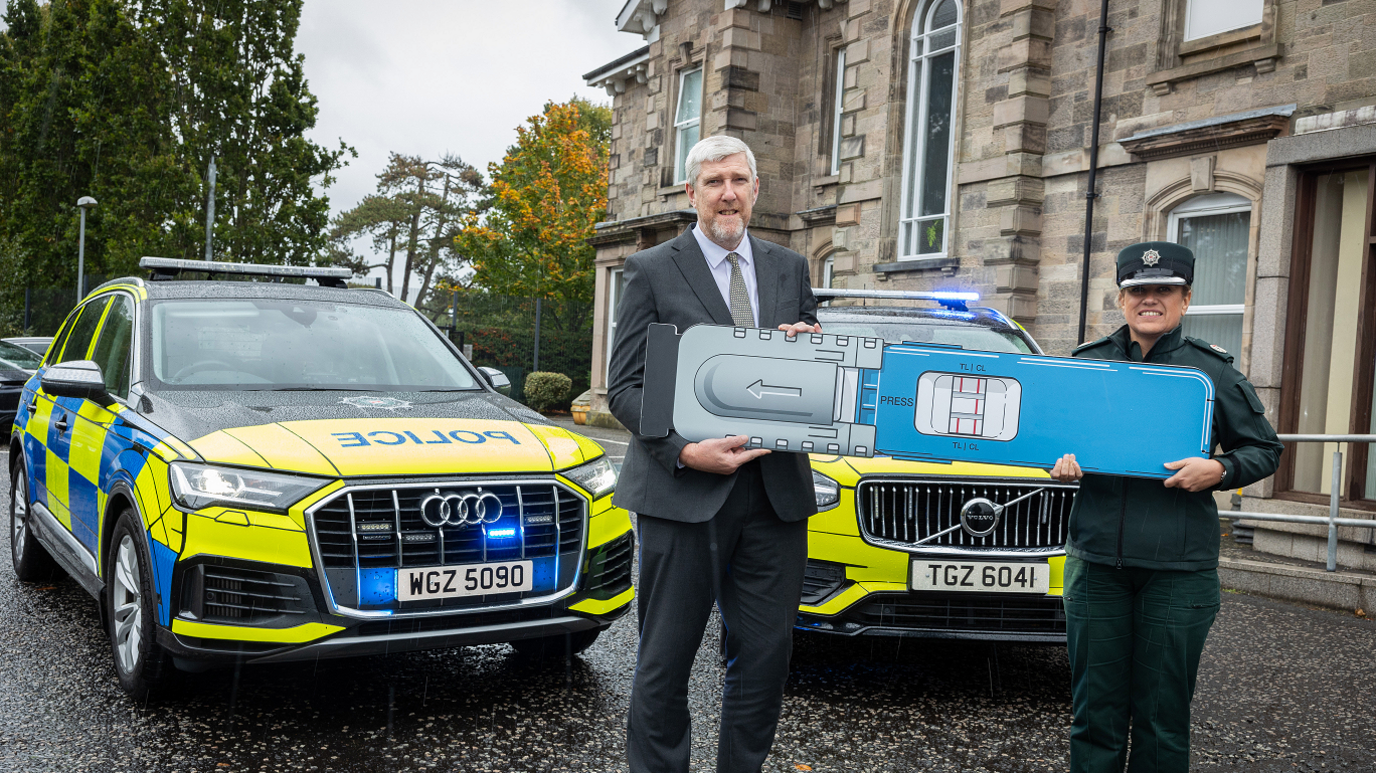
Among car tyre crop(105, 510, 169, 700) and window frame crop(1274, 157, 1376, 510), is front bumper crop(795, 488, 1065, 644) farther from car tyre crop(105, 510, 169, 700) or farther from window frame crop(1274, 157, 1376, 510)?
window frame crop(1274, 157, 1376, 510)

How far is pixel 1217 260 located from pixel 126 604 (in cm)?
1074

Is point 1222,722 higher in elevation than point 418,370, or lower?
lower

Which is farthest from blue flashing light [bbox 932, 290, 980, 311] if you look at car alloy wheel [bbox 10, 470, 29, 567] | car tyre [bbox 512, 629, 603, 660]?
car alloy wheel [bbox 10, 470, 29, 567]

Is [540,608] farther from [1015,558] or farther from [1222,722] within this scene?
[1222,722]

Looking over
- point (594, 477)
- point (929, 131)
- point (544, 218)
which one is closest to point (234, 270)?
point (594, 477)

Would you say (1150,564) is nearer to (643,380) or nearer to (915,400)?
(915,400)

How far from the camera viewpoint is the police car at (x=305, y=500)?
12.7ft

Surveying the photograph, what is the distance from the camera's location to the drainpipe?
12.3m

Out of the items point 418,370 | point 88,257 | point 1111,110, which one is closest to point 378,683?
point 418,370

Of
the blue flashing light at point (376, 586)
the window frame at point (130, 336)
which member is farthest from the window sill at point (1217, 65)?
the window frame at point (130, 336)

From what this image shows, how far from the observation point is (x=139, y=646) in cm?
416

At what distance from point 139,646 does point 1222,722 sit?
14.7ft

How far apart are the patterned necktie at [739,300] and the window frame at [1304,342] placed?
8.50m

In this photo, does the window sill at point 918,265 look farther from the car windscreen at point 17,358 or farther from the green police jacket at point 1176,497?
the car windscreen at point 17,358
